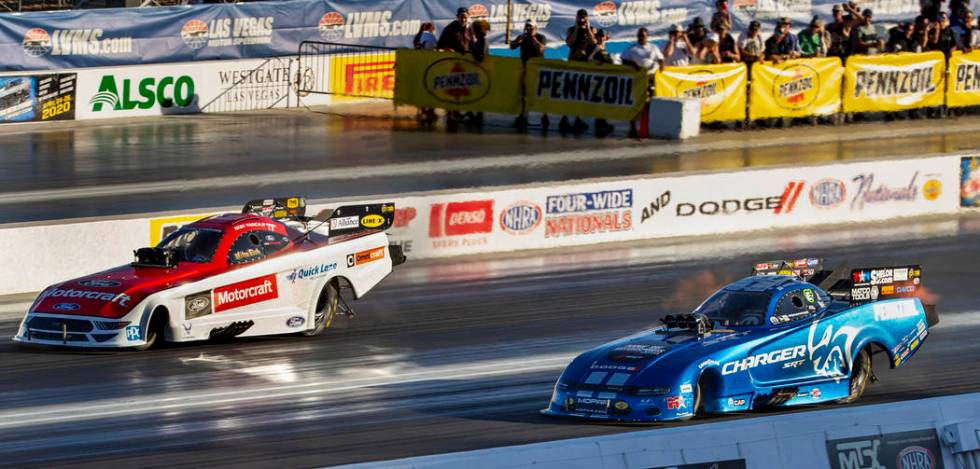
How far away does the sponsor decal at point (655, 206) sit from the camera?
24.4 m

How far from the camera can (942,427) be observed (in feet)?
36.5

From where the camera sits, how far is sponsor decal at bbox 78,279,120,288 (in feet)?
56.2

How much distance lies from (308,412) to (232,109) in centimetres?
1998

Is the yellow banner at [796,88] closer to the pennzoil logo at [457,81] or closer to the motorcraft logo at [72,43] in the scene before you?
the pennzoil logo at [457,81]

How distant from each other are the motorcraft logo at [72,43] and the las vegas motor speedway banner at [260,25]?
0.8 inches

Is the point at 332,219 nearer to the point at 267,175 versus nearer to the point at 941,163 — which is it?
the point at 267,175

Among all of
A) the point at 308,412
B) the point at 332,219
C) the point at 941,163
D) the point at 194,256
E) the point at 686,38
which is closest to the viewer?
the point at 308,412

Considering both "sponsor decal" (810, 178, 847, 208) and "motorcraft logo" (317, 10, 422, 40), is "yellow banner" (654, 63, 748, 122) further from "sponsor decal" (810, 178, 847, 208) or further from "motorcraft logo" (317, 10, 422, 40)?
"motorcraft logo" (317, 10, 422, 40)

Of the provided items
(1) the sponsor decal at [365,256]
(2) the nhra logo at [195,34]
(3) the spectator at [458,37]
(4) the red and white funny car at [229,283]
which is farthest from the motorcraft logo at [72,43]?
(1) the sponsor decal at [365,256]

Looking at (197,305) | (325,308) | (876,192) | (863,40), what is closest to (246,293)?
(197,305)

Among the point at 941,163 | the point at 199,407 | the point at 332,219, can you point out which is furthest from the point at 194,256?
the point at 941,163

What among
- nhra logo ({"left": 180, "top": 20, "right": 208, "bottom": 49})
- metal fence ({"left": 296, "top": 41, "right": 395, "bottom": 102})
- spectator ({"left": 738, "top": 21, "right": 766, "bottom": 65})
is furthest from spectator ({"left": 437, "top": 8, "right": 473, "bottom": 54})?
nhra logo ({"left": 180, "top": 20, "right": 208, "bottom": 49})

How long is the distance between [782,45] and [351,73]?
916cm

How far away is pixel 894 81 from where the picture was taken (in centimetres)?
3338
